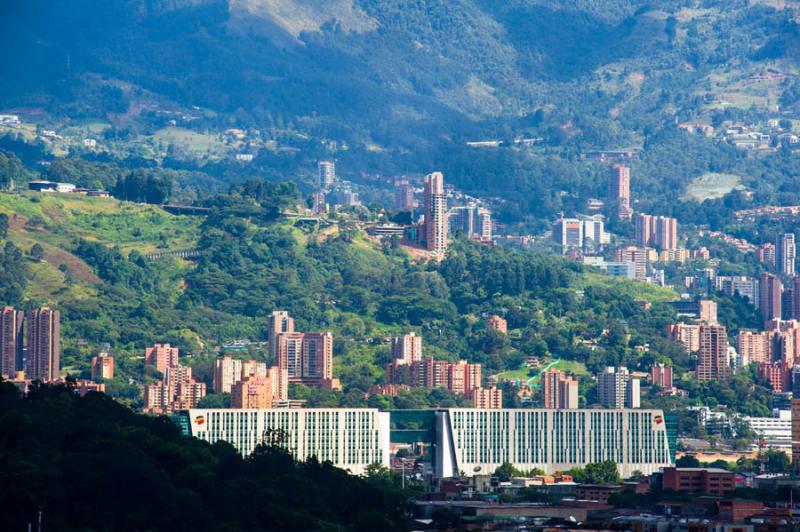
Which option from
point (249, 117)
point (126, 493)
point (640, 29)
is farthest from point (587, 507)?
point (640, 29)

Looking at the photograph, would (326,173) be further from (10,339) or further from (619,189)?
(10,339)

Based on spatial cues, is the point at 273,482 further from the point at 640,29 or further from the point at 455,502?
the point at 640,29

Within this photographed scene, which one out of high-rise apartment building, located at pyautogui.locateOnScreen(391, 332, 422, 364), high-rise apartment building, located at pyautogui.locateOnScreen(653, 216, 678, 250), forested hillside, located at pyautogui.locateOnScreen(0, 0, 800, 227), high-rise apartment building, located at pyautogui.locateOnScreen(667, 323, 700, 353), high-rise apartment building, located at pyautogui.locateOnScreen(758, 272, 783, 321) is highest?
forested hillside, located at pyautogui.locateOnScreen(0, 0, 800, 227)

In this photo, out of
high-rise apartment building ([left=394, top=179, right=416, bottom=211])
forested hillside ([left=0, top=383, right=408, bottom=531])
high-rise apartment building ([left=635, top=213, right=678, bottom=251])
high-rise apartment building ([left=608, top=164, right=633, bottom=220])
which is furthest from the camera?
high-rise apartment building ([left=608, top=164, right=633, bottom=220])

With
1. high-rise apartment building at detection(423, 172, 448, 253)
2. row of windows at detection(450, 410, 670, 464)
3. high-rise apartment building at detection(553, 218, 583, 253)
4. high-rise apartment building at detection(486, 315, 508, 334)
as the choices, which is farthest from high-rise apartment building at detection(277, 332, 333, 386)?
high-rise apartment building at detection(553, 218, 583, 253)

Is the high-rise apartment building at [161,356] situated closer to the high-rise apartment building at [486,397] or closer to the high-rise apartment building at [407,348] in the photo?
the high-rise apartment building at [407,348]

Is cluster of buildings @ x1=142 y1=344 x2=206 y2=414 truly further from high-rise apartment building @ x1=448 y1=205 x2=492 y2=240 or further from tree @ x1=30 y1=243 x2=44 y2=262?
high-rise apartment building @ x1=448 y1=205 x2=492 y2=240
